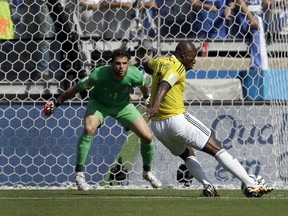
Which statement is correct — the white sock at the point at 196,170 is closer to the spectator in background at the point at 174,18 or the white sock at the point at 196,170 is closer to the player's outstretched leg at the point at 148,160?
the player's outstretched leg at the point at 148,160

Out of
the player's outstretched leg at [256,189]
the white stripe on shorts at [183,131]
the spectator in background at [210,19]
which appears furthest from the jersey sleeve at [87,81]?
the spectator in background at [210,19]

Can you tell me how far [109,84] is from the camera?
476 inches

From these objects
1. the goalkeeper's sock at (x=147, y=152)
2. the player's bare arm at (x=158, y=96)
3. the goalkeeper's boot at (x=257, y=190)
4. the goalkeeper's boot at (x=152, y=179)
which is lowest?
the goalkeeper's boot at (x=152, y=179)

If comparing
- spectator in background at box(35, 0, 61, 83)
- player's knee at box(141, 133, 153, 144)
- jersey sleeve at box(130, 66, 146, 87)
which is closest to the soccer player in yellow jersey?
jersey sleeve at box(130, 66, 146, 87)

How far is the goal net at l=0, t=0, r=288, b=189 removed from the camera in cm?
1359

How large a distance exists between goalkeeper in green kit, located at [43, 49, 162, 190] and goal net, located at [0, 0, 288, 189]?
4.34 ft

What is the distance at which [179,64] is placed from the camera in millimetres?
10453

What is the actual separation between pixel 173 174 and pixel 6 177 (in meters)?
2.38

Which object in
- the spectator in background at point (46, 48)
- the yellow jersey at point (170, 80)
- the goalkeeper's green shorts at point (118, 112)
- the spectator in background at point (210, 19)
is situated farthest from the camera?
the spectator in background at point (210, 19)

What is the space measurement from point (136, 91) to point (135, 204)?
5.28 meters

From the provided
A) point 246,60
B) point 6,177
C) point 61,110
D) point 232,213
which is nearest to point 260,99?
point 246,60

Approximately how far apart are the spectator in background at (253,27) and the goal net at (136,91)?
2cm

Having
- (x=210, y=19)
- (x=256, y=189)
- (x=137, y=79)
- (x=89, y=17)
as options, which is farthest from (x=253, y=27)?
(x=256, y=189)

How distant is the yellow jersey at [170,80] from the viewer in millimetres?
10295
